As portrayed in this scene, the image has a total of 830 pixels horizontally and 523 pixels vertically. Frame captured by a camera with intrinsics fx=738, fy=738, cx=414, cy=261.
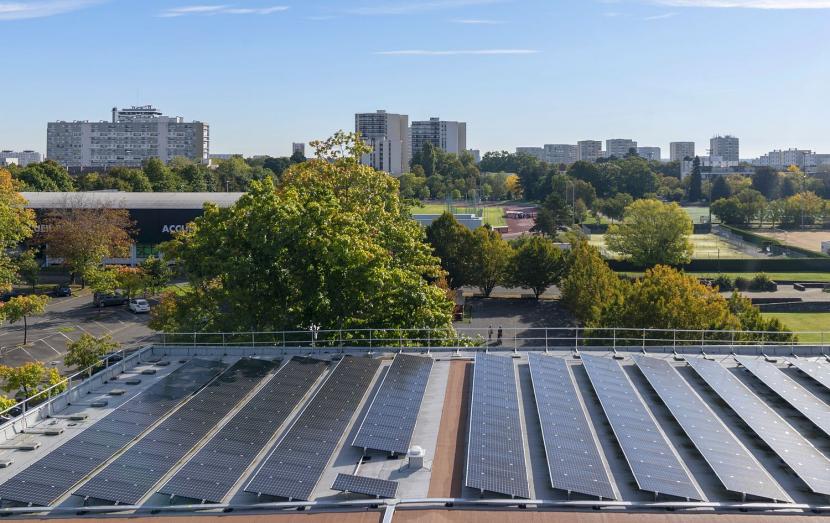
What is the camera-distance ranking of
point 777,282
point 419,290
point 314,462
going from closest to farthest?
point 314,462, point 419,290, point 777,282

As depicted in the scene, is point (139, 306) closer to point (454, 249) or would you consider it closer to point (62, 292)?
point (62, 292)

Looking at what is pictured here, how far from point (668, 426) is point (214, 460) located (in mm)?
8375

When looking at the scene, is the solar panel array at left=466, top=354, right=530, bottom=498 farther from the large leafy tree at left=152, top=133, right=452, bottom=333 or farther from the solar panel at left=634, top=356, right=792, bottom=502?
the large leafy tree at left=152, top=133, right=452, bottom=333

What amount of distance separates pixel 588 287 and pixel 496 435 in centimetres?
3337

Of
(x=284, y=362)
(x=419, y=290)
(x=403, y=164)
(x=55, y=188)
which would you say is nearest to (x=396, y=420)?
(x=284, y=362)

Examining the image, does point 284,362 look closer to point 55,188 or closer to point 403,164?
point 55,188

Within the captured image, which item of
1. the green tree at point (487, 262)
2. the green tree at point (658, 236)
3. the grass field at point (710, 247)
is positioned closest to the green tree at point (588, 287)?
the green tree at point (487, 262)

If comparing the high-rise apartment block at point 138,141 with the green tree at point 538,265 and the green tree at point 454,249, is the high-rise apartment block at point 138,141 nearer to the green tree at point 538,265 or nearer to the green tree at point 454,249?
the green tree at point 454,249

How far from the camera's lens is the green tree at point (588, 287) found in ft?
142

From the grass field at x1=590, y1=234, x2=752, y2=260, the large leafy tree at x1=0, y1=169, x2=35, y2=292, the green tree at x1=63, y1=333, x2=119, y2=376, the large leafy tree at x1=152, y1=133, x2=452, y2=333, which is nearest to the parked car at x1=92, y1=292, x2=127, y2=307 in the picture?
the large leafy tree at x1=0, y1=169, x2=35, y2=292

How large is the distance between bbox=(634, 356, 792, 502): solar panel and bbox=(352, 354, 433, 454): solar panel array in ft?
16.5

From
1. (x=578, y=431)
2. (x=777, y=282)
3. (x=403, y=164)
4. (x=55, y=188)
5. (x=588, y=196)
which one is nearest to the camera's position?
(x=578, y=431)

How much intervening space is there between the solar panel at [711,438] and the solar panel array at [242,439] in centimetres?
750

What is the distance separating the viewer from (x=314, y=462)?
12.0 meters
